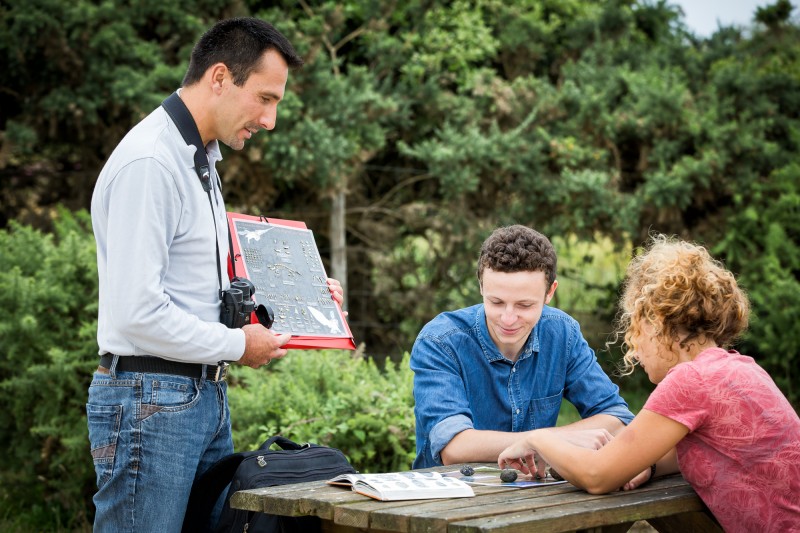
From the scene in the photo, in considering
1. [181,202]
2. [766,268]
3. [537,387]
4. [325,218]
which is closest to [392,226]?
[325,218]

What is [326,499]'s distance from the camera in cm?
270

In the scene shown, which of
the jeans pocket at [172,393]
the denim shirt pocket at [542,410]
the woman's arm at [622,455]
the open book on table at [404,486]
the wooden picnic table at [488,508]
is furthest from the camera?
the denim shirt pocket at [542,410]

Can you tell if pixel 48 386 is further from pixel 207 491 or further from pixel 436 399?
pixel 436 399

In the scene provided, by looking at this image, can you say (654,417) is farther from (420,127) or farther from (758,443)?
(420,127)

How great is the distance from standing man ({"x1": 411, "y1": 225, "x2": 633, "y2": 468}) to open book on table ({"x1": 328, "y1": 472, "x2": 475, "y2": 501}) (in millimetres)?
526

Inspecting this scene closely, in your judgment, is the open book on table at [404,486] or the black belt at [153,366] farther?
the black belt at [153,366]

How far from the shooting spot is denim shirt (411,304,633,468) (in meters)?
3.66

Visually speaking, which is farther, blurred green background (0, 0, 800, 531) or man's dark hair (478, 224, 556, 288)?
blurred green background (0, 0, 800, 531)

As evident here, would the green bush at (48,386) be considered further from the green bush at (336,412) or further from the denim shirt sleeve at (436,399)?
the denim shirt sleeve at (436,399)

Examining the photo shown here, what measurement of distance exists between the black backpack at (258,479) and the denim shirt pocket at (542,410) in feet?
2.84

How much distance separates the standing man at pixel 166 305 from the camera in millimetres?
2850

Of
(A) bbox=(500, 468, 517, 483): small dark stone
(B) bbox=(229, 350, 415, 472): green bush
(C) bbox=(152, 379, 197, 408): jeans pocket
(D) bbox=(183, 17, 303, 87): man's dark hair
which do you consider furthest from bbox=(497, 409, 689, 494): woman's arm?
(B) bbox=(229, 350, 415, 472): green bush

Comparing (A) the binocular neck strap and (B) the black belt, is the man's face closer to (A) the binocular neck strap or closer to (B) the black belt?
(A) the binocular neck strap

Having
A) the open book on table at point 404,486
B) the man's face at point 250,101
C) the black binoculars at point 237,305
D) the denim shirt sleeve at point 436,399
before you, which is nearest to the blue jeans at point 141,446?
the black binoculars at point 237,305
